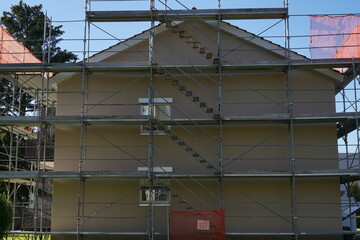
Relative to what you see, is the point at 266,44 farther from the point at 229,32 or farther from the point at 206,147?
the point at 206,147

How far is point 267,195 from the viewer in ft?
59.5

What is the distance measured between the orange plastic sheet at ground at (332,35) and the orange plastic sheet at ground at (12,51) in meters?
10.2

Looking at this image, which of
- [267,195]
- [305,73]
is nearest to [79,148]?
[267,195]

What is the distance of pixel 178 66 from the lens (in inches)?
709

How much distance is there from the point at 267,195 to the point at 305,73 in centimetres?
469

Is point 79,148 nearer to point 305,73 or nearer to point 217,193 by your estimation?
point 217,193

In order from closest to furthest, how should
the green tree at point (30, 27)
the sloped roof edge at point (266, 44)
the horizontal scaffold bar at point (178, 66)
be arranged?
the horizontal scaffold bar at point (178, 66) → the sloped roof edge at point (266, 44) → the green tree at point (30, 27)

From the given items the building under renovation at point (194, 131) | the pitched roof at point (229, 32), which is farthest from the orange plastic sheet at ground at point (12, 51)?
the pitched roof at point (229, 32)

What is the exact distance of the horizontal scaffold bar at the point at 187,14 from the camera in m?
18.5

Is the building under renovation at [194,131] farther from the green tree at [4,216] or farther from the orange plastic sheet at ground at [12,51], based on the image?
the green tree at [4,216]

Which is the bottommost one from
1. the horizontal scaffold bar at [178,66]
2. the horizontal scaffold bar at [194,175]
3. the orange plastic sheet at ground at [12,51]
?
the horizontal scaffold bar at [194,175]

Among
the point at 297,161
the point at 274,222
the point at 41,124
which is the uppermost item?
the point at 41,124

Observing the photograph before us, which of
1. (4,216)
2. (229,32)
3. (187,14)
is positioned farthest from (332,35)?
(4,216)

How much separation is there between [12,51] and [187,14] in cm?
682
